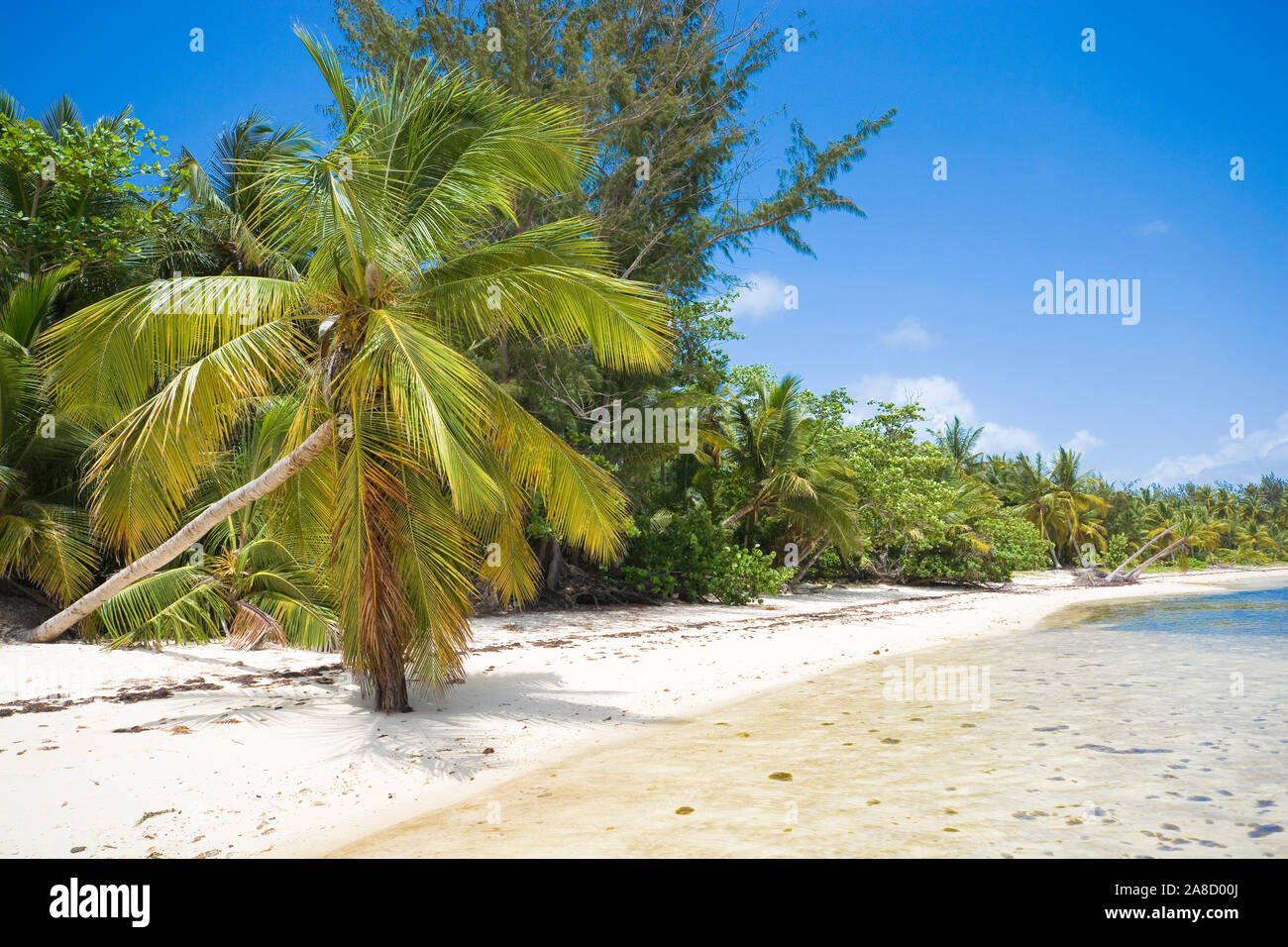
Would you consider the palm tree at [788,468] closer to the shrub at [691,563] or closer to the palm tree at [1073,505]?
the shrub at [691,563]

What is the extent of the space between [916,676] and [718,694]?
3.02 m

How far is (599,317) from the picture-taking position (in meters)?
6.95

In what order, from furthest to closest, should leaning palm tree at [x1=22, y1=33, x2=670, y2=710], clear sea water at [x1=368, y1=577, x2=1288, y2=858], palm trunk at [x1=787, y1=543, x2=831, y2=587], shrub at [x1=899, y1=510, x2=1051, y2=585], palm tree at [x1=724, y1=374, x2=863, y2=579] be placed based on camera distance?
shrub at [x1=899, y1=510, x2=1051, y2=585], palm trunk at [x1=787, y1=543, x2=831, y2=587], palm tree at [x1=724, y1=374, x2=863, y2=579], leaning palm tree at [x1=22, y1=33, x2=670, y2=710], clear sea water at [x1=368, y1=577, x2=1288, y2=858]

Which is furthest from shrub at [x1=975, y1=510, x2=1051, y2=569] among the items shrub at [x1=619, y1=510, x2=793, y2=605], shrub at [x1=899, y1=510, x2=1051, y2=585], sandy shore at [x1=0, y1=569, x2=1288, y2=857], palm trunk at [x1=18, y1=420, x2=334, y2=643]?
palm trunk at [x1=18, y1=420, x2=334, y2=643]

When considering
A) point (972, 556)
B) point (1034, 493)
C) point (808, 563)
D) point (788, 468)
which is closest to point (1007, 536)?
point (972, 556)

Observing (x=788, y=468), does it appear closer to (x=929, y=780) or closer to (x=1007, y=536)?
(x=1007, y=536)

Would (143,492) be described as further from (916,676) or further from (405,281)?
(916,676)

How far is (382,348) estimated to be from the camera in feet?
20.6

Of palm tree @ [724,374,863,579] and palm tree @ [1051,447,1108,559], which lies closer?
palm tree @ [724,374,863,579]

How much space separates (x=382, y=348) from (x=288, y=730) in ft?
10.2

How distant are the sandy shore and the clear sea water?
0.56m

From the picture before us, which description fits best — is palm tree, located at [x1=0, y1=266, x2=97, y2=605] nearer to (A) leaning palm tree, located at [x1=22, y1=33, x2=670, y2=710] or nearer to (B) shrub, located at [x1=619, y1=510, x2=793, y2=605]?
(A) leaning palm tree, located at [x1=22, y1=33, x2=670, y2=710]

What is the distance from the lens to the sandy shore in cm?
443

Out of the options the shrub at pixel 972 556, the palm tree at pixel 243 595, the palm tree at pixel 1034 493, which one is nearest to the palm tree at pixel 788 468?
the shrub at pixel 972 556
